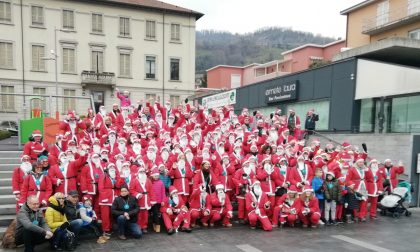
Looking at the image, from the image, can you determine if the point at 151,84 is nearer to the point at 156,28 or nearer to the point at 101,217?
the point at 156,28

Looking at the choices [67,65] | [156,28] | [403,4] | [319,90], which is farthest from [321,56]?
[67,65]

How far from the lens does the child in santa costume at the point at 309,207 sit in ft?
29.4

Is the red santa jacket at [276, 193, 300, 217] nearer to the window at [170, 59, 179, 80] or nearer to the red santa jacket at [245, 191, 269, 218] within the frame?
Answer: the red santa jacket at [245, 191, 269, 218]

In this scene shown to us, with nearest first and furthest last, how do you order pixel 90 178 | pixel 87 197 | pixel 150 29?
pixel 87 197, pixel 90 178, pixel 150 29

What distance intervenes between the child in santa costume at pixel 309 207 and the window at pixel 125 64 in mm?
31369

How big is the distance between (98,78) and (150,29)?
8.26 meters

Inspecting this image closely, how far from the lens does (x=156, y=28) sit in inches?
1508

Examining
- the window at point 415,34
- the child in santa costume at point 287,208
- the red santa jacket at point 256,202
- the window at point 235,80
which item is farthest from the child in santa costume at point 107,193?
the window at point 235,80

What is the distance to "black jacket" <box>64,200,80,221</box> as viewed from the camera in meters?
7.32

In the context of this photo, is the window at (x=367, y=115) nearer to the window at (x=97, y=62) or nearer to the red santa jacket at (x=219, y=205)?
the red santa jacket at (x=219, y=205)

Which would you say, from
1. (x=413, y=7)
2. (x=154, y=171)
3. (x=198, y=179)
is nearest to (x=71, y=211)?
(x=154, y=171)

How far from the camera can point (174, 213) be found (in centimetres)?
855

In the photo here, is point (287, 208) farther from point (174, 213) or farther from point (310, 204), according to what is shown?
point (174, 213)

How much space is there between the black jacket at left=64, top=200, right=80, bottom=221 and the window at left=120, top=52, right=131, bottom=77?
1225 inches
